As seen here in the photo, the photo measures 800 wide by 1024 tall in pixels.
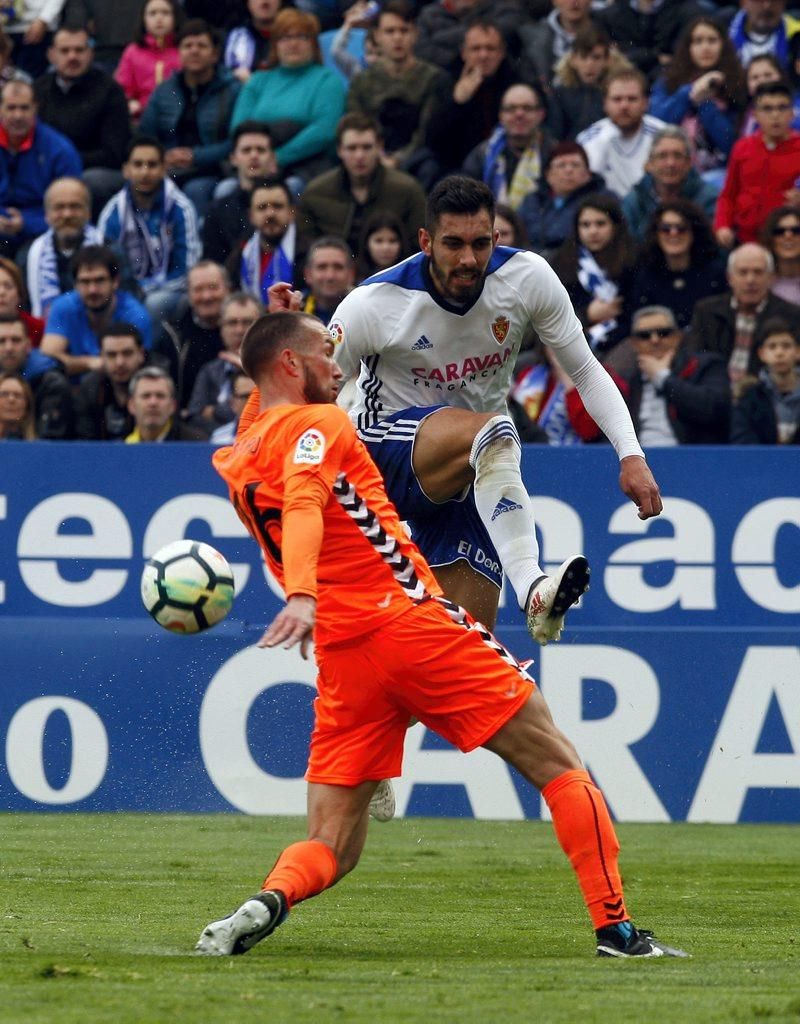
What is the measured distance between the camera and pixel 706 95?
13.2m

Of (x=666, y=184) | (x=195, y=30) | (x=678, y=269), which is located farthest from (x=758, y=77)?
(x=195, y=30)

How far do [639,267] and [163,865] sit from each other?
211 inches

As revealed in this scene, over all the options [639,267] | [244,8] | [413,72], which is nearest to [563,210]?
[639,267]

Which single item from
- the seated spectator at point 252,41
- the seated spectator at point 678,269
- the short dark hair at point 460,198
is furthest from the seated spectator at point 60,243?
the short dark hair at point 460,198

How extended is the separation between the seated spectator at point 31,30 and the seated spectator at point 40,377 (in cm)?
508

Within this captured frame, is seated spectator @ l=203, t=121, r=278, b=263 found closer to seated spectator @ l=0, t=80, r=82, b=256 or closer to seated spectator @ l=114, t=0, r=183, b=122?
seated spectator @ l=0, t=80, r=82, b=256

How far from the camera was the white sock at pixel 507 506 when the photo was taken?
7039mm

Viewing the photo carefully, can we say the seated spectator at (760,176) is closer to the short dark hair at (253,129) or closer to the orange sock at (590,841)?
the short dark hair at (253,129)

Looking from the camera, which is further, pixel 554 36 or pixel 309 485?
pixel 554 36

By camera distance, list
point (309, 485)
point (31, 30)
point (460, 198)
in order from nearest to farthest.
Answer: point (309, 485)
point (460, 198)
point (31, 30)

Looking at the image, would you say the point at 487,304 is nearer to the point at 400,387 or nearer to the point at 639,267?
the point at 400,387

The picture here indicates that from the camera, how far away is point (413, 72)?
1411cm

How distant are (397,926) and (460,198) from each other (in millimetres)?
2530

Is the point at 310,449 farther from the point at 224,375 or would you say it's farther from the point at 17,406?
the point at 224,375
